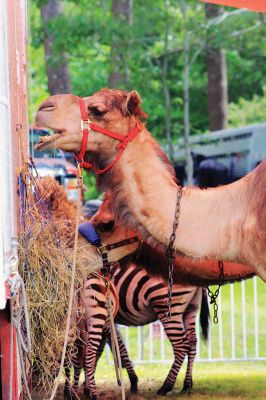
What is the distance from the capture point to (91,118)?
23.2 ft

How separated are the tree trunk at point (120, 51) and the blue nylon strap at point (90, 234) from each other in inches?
475

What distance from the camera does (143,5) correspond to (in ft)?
85.5

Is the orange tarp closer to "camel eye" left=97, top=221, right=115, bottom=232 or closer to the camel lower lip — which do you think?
the camel lower lip

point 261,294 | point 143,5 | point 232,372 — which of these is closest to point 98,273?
point 232,372

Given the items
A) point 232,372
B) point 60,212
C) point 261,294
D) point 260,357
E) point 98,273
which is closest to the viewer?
point 98,273

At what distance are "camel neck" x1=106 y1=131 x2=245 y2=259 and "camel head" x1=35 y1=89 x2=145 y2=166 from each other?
156 millimetres

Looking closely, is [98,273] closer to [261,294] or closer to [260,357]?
[260,357]

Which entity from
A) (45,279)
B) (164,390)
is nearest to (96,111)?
(45,279)

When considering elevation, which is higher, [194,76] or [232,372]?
[194,76]

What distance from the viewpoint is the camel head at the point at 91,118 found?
6910 millimetres

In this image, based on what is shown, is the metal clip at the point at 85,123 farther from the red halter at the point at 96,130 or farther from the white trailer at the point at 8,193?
the white trailer at the point at 8,193

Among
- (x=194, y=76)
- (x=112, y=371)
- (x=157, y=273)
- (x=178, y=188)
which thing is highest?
(x=194, y=76)

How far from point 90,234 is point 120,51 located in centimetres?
1221

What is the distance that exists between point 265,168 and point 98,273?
6.79 feet
